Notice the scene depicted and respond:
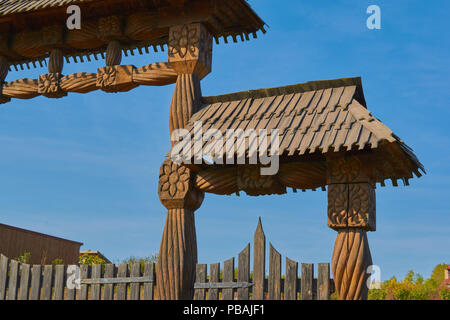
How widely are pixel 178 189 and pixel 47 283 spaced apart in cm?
Answer: 297

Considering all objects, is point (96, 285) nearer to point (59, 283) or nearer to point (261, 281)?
point (59, 283)

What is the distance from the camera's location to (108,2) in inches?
342

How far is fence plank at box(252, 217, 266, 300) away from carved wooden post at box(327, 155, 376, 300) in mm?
892

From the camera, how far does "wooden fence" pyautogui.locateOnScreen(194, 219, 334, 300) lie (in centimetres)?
671

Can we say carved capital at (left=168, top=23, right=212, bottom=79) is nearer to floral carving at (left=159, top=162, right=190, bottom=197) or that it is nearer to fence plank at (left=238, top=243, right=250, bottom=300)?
floral carving at (left=159, top=162, right=190, bottom=197)

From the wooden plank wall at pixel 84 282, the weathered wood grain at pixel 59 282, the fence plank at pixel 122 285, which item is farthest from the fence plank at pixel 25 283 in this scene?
the fence plank at pixel 122 285

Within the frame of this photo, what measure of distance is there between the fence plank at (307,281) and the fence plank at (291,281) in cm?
10

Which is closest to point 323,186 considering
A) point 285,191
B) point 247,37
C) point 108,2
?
point 285,191

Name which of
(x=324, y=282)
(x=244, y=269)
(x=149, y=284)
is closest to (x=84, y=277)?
(x=149, y=284)

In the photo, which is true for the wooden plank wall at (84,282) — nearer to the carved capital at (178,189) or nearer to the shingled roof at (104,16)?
the carved capital at (178,189)

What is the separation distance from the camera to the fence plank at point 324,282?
6.65 metres

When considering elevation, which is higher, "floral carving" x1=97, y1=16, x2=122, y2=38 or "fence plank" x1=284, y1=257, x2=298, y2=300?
"floral carving" x1=97, y1=16, x2=122, y2=38

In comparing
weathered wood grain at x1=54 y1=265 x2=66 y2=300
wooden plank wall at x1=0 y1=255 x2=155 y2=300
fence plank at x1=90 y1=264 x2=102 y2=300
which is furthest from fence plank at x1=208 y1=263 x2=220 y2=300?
weathered wood grain at x1=54 y1=265 x2=66 y2=300
